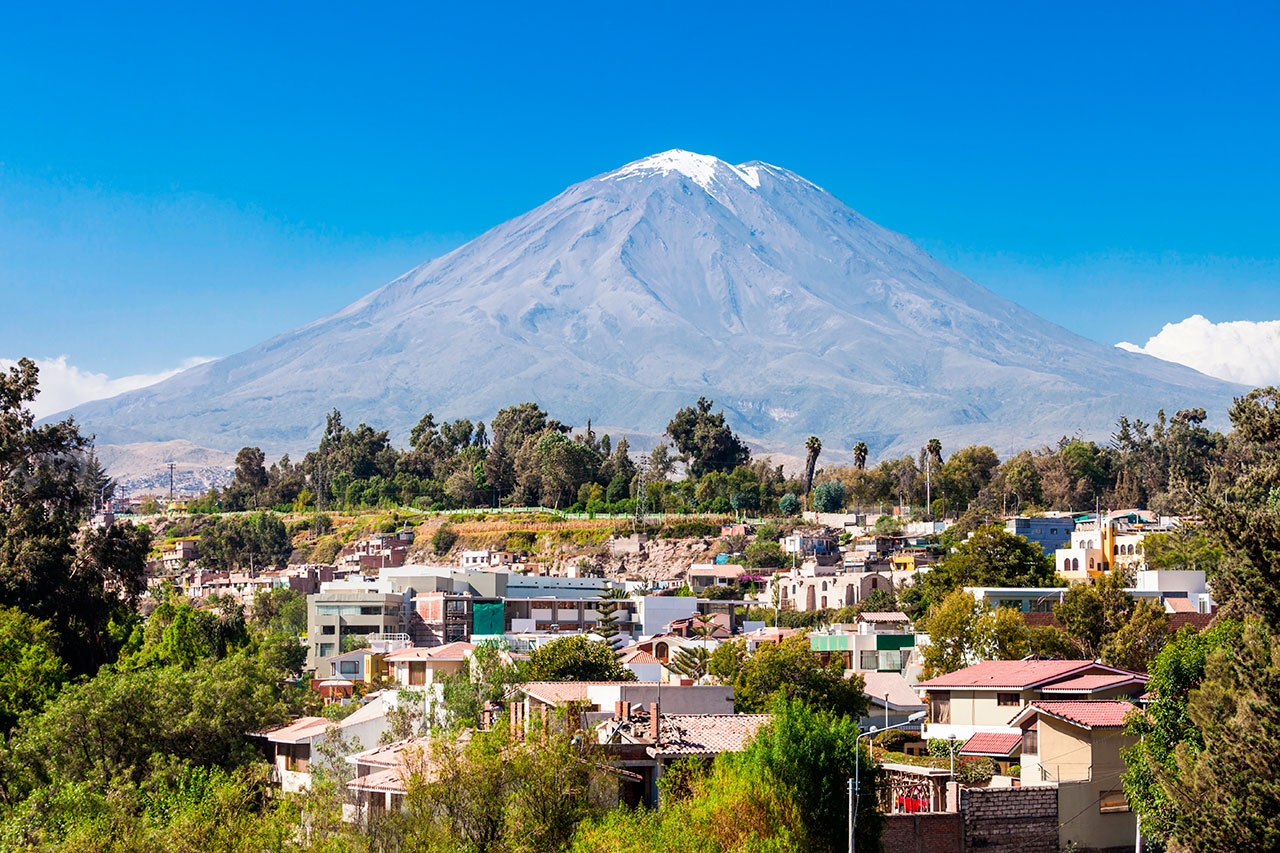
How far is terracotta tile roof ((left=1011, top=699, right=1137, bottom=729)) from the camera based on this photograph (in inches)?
1339

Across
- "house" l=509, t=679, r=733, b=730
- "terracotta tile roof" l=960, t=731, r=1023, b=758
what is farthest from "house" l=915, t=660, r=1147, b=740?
"house" l=509, t=679, r=733, b=730

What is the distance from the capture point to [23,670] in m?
47.2

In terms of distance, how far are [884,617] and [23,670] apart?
46.7m

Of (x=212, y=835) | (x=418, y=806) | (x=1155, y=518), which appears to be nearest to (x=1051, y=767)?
(x=418, y=806)

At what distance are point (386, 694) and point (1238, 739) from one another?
26671mm

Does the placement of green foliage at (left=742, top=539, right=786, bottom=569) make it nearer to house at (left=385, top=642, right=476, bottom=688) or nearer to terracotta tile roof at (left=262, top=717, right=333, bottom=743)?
house at (left=385, top=642, right=476, bottom=688)

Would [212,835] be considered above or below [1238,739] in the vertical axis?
below

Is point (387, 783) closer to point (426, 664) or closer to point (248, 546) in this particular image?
point (426, 664)

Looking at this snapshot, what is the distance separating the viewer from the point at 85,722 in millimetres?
39562

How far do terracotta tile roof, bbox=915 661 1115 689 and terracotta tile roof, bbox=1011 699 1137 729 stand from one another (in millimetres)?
3905

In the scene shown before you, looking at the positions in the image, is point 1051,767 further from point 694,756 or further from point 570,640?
point 570,640

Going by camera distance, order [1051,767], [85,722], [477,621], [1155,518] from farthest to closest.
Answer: [1155,518]
[477,621]
[85,722]
[1051,767]

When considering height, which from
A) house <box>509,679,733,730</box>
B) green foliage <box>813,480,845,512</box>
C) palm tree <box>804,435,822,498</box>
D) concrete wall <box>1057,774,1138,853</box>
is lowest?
concrete wall <box>1057,774,1138,853</box>

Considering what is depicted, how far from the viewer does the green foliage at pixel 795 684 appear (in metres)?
47.6
